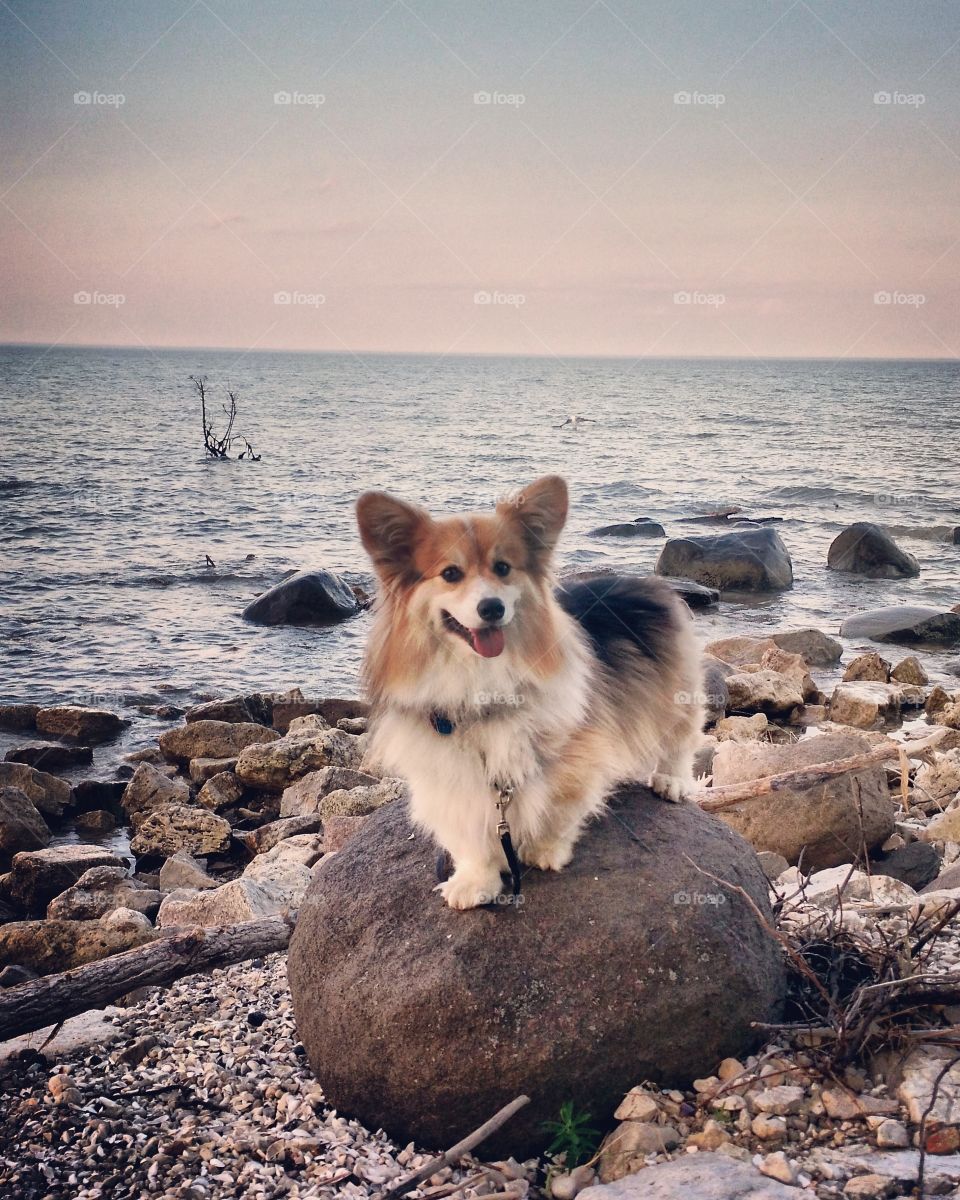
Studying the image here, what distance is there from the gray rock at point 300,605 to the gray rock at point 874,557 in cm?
1058

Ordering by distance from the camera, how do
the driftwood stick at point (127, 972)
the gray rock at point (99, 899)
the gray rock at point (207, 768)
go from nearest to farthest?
1. the driftwood stick at point (127, 972)
2. the gray rock at point (99, 899)
3. the gray rock at point (207, 768)

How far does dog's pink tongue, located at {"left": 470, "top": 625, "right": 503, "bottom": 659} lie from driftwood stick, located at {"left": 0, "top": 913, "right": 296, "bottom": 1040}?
2.15 metres

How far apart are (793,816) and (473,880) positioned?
10.8ft

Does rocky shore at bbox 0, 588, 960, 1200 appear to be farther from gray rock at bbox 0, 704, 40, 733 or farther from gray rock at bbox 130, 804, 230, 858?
gray rock at bbox 0, 704, 40, 733

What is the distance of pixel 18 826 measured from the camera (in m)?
9.00

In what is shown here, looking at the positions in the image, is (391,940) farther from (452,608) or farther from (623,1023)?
(452,608)

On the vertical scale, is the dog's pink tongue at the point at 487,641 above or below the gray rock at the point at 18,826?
above

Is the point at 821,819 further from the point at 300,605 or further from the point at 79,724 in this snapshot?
the point at 300,605

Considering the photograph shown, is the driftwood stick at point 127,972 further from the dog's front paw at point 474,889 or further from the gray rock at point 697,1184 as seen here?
the gray rock at point 697,1184

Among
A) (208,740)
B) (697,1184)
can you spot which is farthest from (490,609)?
(208,740)

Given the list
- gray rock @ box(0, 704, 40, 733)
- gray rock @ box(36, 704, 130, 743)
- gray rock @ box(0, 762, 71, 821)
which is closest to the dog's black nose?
gray rock @ box(0, 762, 71, 821)

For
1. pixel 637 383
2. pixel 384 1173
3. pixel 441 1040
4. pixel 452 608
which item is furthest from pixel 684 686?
pixel 637 383

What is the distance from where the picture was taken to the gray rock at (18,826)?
8.88m

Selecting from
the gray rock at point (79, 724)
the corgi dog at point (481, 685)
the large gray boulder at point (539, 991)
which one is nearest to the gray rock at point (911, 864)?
the large gray boulder at point (539, 991)
